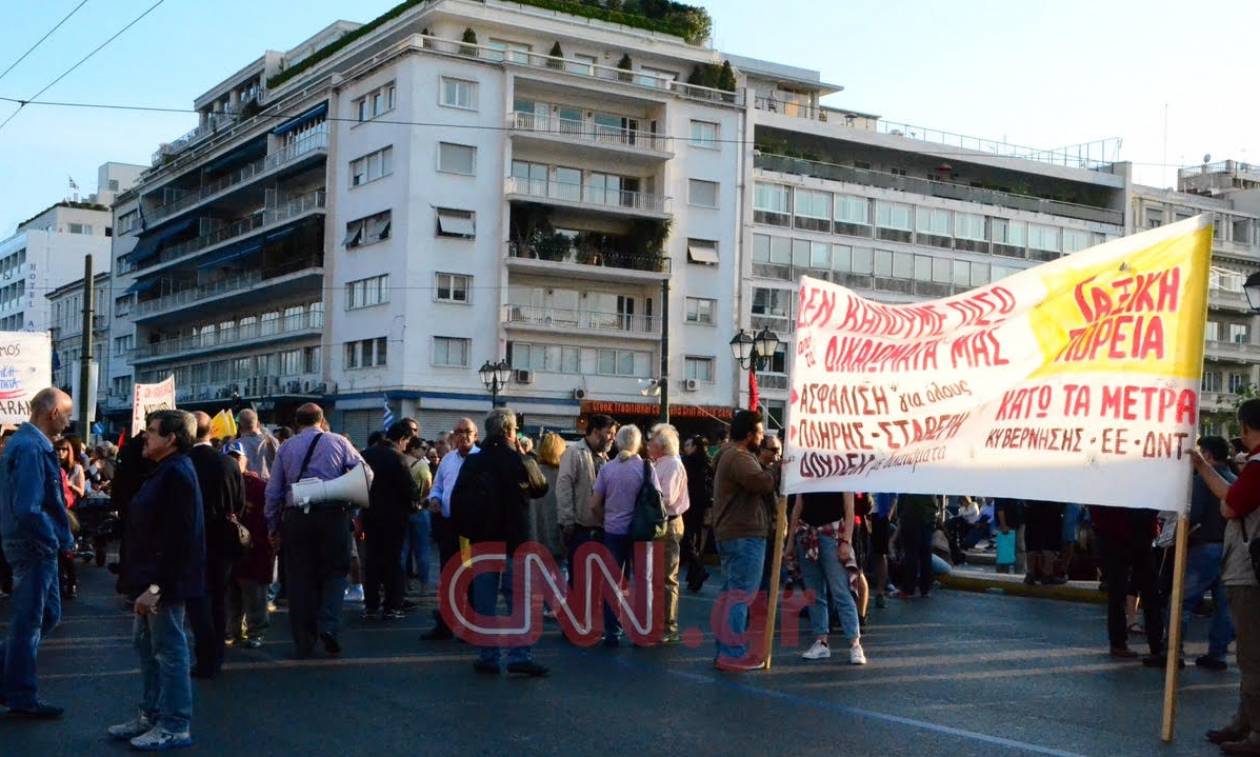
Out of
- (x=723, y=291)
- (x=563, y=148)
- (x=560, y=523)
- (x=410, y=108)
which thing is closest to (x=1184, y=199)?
(x=723, y=291)

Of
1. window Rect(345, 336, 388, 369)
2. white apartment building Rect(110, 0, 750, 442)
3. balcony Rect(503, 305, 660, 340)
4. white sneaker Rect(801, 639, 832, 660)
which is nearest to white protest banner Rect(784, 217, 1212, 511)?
white sneaker Rect(801, 639, 832, 660)

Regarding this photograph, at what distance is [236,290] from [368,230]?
11.0m

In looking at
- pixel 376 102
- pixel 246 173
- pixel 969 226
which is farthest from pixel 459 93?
pixel 969 226

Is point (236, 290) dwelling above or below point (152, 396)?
above

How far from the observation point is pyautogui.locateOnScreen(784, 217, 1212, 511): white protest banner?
8.02 m

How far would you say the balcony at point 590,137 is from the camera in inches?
2079

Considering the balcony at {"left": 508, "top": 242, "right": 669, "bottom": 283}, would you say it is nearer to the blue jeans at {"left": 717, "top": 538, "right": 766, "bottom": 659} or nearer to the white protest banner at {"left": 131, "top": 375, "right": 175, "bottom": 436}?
the white protest banner at {"left": 131, "top": 375, "right": 175, "bottom": 436}

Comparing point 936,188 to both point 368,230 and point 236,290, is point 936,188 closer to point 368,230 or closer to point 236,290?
point 368,230

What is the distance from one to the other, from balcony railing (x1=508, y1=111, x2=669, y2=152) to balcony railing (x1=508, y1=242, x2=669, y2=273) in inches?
159

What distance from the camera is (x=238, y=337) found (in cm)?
6300

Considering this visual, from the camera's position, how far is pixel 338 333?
181 feet

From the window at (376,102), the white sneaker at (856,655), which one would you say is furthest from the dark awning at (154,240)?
the white sneaker at (856,655)

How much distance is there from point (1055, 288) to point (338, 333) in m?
48.5

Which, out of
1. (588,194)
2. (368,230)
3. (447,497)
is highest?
(588,194)
